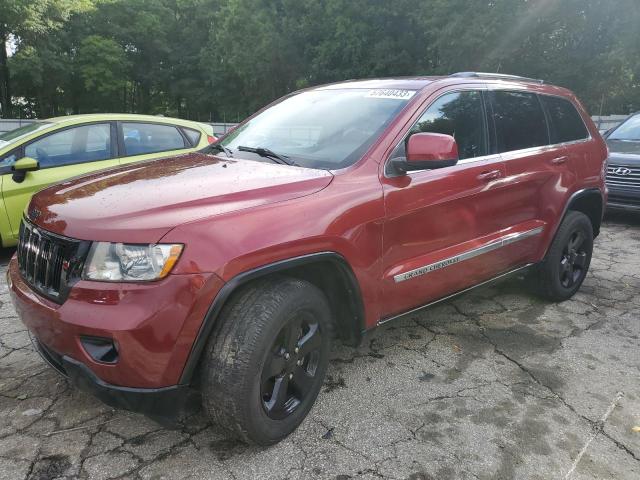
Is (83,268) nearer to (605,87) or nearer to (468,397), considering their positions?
(468,397)

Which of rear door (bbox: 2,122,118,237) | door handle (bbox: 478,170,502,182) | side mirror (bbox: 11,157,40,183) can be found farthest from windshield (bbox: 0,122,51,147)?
door handle (bbox: 478,170,502,182)

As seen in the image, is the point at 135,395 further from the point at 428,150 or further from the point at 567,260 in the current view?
the point at 567,260

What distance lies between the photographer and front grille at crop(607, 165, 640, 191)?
7352 mm

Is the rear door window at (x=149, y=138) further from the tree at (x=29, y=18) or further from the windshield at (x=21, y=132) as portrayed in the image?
the tree at (x=29, y=18)

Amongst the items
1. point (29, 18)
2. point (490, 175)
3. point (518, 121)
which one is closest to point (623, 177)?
point (518, 121)

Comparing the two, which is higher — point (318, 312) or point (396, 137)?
point (396, 137)

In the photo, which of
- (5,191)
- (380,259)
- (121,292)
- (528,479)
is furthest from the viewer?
(5,191)

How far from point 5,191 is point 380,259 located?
408 centimetres

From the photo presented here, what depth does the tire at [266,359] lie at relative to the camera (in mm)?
2199

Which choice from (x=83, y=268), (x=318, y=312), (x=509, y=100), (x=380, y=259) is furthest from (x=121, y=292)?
(x=509, y=100)

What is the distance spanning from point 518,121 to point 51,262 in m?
3.15

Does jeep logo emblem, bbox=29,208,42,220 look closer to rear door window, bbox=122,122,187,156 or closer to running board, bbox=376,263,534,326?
running board, bbox=376,263,534,326

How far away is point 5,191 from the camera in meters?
5.07

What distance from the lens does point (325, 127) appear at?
3.16 metres
